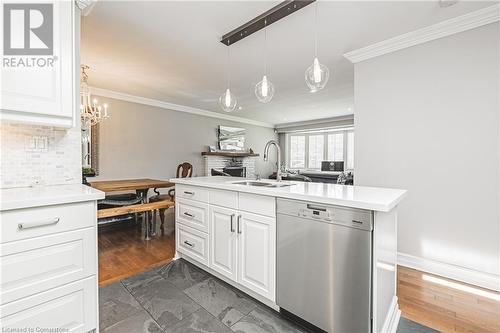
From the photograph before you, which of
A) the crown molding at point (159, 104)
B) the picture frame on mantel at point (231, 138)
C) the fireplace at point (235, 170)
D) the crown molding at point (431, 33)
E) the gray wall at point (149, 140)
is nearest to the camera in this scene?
the crown molding at point (431, 33)

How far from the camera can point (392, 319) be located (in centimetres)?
153

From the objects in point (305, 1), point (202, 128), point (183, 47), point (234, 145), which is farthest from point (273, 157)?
point (305, 1)

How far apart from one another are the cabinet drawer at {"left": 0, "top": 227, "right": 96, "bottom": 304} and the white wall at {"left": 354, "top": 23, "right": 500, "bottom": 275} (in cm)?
281

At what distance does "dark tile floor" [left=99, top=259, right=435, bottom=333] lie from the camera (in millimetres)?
1517

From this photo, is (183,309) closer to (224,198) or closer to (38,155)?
(224,198)

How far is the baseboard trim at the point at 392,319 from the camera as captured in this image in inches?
55.4

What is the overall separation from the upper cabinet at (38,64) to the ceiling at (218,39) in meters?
0.80

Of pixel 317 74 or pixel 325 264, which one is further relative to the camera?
pixel 317 74

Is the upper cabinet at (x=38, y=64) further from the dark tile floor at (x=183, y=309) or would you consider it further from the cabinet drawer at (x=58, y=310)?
the dark tile floor at (x=183, y=309)

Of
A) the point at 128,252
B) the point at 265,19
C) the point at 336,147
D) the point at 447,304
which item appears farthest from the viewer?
the point at 336,147

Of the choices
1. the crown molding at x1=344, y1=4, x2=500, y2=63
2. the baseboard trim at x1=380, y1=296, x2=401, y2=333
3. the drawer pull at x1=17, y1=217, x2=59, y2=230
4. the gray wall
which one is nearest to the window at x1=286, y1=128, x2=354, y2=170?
the gray wall

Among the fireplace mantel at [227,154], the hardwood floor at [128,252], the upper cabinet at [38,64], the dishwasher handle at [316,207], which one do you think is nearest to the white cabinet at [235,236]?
the dishwasher handle at [316,207]

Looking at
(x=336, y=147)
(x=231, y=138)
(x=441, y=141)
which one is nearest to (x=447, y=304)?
(x=441, y=141)

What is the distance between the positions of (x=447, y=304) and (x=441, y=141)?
4.78 feet
